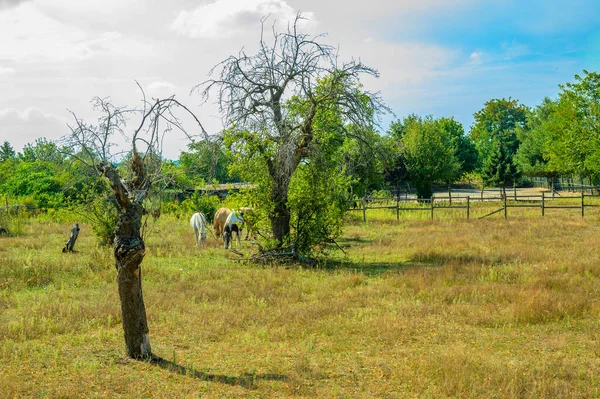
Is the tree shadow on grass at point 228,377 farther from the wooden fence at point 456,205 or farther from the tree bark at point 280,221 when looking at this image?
the wooden fence at point 456,205

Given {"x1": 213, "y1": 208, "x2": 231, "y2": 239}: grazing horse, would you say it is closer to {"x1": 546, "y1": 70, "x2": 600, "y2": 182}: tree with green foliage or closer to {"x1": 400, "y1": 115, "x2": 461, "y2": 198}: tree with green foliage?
{"x1": 400, "y1": 115, "x2": 461, "y2": 198}: tree with green foliage

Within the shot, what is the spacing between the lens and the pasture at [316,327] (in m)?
6.76

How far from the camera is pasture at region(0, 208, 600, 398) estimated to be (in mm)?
6758

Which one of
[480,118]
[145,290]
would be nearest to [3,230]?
[145,290]

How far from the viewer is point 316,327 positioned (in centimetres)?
925

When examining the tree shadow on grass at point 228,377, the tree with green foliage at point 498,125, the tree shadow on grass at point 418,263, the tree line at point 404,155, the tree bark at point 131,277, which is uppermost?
the tree with green foliage at point 498,125

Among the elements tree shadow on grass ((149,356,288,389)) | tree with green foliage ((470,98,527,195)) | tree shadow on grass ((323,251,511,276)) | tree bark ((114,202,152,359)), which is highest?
tree with green foliage ((470,98,527,195))

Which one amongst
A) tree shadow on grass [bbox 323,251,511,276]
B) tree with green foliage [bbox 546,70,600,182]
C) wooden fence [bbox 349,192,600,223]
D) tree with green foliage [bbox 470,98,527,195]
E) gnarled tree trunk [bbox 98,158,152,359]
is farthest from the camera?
tree with green foliage [bbox 470,98,527,195]

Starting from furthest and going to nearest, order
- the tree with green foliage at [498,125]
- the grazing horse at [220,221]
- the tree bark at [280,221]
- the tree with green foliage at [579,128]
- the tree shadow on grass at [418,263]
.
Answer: the tree with green foliage at [498,125], the tree with green foliage at [579,128], the grazing horse at [220,221], the tree bark at [280,221], the tree shadow on grass at [418,263]

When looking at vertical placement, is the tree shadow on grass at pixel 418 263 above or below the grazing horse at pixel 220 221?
below

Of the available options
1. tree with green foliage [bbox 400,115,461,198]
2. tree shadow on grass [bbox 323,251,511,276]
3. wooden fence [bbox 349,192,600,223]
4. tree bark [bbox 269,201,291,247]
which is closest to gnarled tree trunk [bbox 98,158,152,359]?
tree shadow on grass [bbox 323,251,511,276]

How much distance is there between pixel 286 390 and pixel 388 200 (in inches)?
1323

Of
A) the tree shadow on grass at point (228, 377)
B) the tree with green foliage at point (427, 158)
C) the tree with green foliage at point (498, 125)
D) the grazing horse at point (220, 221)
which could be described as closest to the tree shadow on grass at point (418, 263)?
the grazing horse at point (220, 221)

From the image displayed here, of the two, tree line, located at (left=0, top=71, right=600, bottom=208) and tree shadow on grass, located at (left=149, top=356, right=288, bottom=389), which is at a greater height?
tree line, located at (left=0, top=71, right=600, bottom=208)
